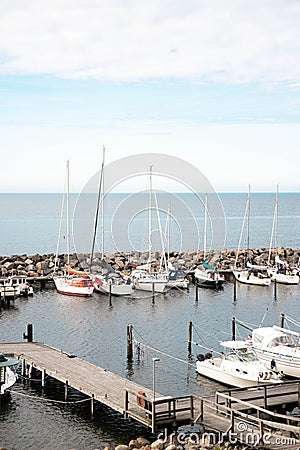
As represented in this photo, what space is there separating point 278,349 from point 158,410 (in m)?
11.1

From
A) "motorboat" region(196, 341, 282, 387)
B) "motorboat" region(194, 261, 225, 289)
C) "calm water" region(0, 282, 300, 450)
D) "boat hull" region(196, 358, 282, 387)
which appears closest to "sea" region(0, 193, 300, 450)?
"calm water" region(0, 282, 300, 450)

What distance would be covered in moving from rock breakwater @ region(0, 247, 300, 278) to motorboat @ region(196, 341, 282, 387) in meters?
37.4

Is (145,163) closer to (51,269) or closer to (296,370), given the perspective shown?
(51,269)

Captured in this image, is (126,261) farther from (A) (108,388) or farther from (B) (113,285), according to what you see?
(A) (108,388)

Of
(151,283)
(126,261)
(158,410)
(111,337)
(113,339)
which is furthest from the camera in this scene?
(126,261)

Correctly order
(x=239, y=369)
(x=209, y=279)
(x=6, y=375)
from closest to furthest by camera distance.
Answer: (x=6, y=375) → (x=239, y=369) → (x=209, y=279)

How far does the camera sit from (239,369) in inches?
1299

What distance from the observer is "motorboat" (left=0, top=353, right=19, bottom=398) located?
31.2m

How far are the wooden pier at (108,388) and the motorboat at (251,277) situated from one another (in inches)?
1384

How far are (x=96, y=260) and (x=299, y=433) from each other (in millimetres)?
54867

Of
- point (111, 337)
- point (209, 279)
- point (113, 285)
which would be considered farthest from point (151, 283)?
point (111, 337)

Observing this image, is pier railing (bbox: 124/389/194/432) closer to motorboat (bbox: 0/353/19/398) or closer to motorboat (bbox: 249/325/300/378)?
motorboat (bbox: 0/353/19/398)

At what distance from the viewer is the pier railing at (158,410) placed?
25.6 m

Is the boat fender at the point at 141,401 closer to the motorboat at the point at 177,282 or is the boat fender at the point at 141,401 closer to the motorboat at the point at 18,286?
the motorboat at the point at 18,286
